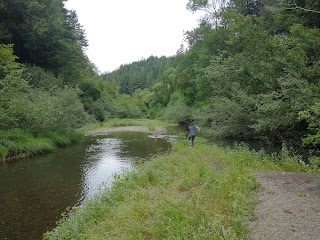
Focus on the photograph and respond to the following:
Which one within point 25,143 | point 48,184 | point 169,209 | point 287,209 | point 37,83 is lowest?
point 48,184

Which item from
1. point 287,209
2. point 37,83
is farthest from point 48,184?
point 37,83

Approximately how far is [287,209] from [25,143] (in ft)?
62.1

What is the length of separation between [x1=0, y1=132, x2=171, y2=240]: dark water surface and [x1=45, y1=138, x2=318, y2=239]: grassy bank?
1.22 metres

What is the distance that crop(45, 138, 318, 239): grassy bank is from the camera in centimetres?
643

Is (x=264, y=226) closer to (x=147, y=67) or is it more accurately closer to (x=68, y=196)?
(x=68, y=196)

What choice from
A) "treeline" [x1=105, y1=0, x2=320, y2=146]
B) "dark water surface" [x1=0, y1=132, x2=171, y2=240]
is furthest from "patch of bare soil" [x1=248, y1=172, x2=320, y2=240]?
"dark water surface" [x1=0, y1=132, x2=171, y2=240]

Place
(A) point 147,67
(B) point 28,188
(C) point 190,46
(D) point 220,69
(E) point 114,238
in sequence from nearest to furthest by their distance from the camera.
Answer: (E) point 114,238 < (B) point 28,188 < (D) point 220,69 < (C) point 190,46 < (A) point 147,67

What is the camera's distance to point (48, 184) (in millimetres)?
13883

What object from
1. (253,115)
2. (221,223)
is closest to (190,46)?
(253,115)

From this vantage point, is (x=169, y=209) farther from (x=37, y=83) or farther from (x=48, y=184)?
(x=37, y=83)

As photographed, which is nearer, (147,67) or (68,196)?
(68,196)

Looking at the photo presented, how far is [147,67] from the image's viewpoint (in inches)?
6924

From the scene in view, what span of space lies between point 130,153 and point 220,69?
35.7 ft

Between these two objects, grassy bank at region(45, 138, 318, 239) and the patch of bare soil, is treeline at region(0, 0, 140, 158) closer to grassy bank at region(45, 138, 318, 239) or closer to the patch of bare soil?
Answer: grassy bank at region(45, 138, 318, 239)
